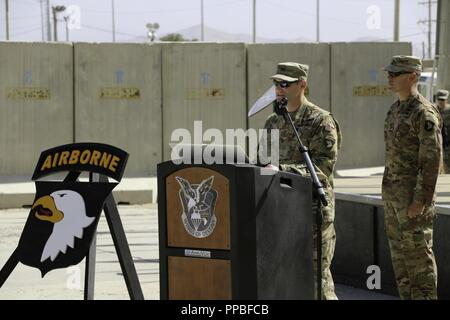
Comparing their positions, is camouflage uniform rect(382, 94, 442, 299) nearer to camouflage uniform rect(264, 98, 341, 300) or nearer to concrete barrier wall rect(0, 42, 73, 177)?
camouflage uniform rect(264, 98, 341, 300)

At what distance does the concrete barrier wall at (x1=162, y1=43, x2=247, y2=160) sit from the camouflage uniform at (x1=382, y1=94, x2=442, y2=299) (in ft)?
41.1

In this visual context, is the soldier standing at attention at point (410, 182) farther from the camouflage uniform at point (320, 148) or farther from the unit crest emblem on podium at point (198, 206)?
the unit crest emblem on podium at point (198, 206)

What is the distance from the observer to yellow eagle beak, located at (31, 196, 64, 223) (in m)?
5.91

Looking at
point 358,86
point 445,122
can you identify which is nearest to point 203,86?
point 358,86

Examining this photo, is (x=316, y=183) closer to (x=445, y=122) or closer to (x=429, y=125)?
(x=429, y=125)

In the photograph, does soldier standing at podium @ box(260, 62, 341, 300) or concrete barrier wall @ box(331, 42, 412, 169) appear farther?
concrete barrier wall @ box(331, 42, 412, 169)

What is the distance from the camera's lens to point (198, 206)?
472 cm

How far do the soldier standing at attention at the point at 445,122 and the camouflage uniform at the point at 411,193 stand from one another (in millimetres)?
8354

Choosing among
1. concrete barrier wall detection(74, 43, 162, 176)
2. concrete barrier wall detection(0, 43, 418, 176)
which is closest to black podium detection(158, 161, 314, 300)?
concrete barrier wall detection(0, 43, 418, 176)

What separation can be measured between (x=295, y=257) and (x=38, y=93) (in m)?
14.0

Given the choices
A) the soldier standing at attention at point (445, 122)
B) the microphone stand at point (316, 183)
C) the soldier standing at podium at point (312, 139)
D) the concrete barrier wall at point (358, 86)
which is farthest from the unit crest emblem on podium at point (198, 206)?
the concrete barrier wall at point (358, 86)

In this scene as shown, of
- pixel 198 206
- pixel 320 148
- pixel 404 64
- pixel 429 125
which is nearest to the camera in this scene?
pixel 198 206

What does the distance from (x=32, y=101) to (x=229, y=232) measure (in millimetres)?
14240

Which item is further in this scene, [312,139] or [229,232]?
[312,139]
